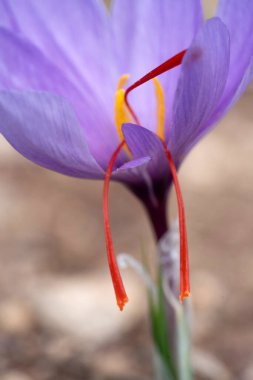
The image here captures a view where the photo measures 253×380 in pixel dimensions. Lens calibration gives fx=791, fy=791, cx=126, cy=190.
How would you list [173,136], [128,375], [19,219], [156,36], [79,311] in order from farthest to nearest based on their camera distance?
1. [19,219]
2. [79,311]
3. [128,375]
4. [156,36]
5. [173,136]

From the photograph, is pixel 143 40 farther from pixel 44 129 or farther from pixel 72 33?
pixel 44 129

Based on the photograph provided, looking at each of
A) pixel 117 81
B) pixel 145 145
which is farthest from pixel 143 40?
pixel 145 145

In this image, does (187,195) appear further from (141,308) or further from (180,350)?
(180,350)

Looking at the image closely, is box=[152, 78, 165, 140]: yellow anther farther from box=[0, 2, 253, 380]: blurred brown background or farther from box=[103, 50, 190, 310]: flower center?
box=[0, 2, 253, 380]: blurred brown background

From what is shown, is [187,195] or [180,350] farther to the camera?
[187,195]

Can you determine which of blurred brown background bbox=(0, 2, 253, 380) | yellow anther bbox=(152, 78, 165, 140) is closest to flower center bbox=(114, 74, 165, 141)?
yellow anther bbox=(152, 78, 165, 140)

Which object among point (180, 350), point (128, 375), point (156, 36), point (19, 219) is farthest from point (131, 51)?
point (19, 219)
